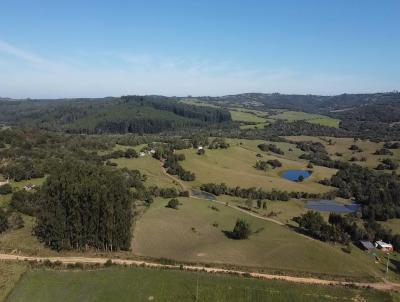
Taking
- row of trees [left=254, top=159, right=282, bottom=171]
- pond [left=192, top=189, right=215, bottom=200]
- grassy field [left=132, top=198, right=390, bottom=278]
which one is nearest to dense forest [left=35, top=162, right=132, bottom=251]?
grassy field [left=132, top=198, right=390, bottom=278]

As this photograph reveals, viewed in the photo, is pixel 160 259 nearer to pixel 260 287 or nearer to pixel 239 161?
pixel 260 287

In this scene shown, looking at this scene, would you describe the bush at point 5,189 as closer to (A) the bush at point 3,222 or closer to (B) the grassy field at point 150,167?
(A) the bush at point 3,222

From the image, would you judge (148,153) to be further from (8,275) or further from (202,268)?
(8,275)

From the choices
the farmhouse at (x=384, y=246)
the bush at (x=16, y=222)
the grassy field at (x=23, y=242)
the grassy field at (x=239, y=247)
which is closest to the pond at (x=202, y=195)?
the grassy field at (x=239, y=247)

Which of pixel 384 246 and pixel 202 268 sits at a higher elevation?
pixel 202 268

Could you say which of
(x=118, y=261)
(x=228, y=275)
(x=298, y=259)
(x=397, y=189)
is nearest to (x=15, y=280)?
(x=118, y=261)

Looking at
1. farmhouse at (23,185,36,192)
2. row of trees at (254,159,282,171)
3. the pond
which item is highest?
farmhouse at (23,185,36,192)

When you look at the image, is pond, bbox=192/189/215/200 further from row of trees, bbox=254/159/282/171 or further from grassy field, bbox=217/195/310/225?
row of trees, bbox=254/159/282/171

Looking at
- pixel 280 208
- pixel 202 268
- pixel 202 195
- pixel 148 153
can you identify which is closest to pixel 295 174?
pixel 280 208
